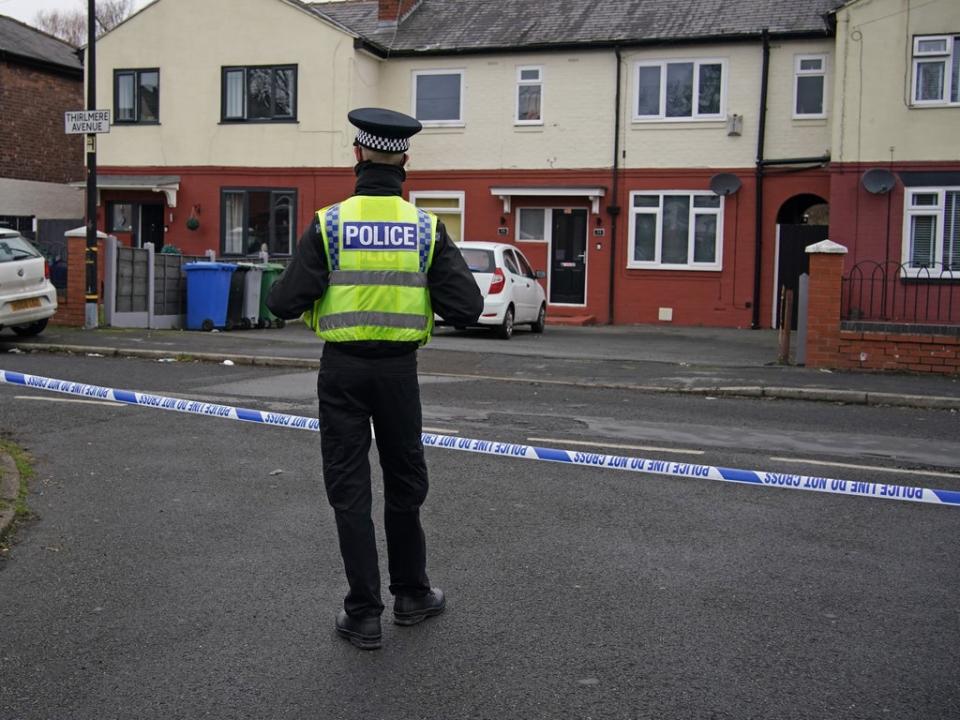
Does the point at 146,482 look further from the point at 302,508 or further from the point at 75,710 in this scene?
the point at 75,710

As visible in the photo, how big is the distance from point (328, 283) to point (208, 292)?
50.8ft

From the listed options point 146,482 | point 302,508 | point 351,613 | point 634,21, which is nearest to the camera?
point 351,613

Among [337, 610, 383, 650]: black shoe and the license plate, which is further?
the license plate

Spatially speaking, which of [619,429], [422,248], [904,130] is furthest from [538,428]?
[904,130]

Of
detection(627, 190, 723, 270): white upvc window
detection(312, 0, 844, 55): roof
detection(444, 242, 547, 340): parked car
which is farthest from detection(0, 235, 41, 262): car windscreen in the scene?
detection(627, 190, 723, 270): white upvc window

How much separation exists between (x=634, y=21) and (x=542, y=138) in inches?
130

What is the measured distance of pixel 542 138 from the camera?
84.7ft

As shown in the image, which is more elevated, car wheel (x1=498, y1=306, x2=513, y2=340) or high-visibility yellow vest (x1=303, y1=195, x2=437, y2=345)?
high-visibility yellow vest (x1=303, y1=195, x2=437, y2=345)

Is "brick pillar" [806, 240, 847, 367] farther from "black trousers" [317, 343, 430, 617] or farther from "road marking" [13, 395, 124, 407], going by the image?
"black trousers" [317, 343, 430, 617]

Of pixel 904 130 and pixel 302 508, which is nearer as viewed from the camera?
pixel 302 508

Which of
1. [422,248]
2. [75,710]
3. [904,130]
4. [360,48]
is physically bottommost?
[75,710]

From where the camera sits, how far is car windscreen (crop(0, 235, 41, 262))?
15203 millimetres

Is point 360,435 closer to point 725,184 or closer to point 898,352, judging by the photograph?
point 898,352

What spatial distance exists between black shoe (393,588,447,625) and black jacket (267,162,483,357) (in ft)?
3.45
